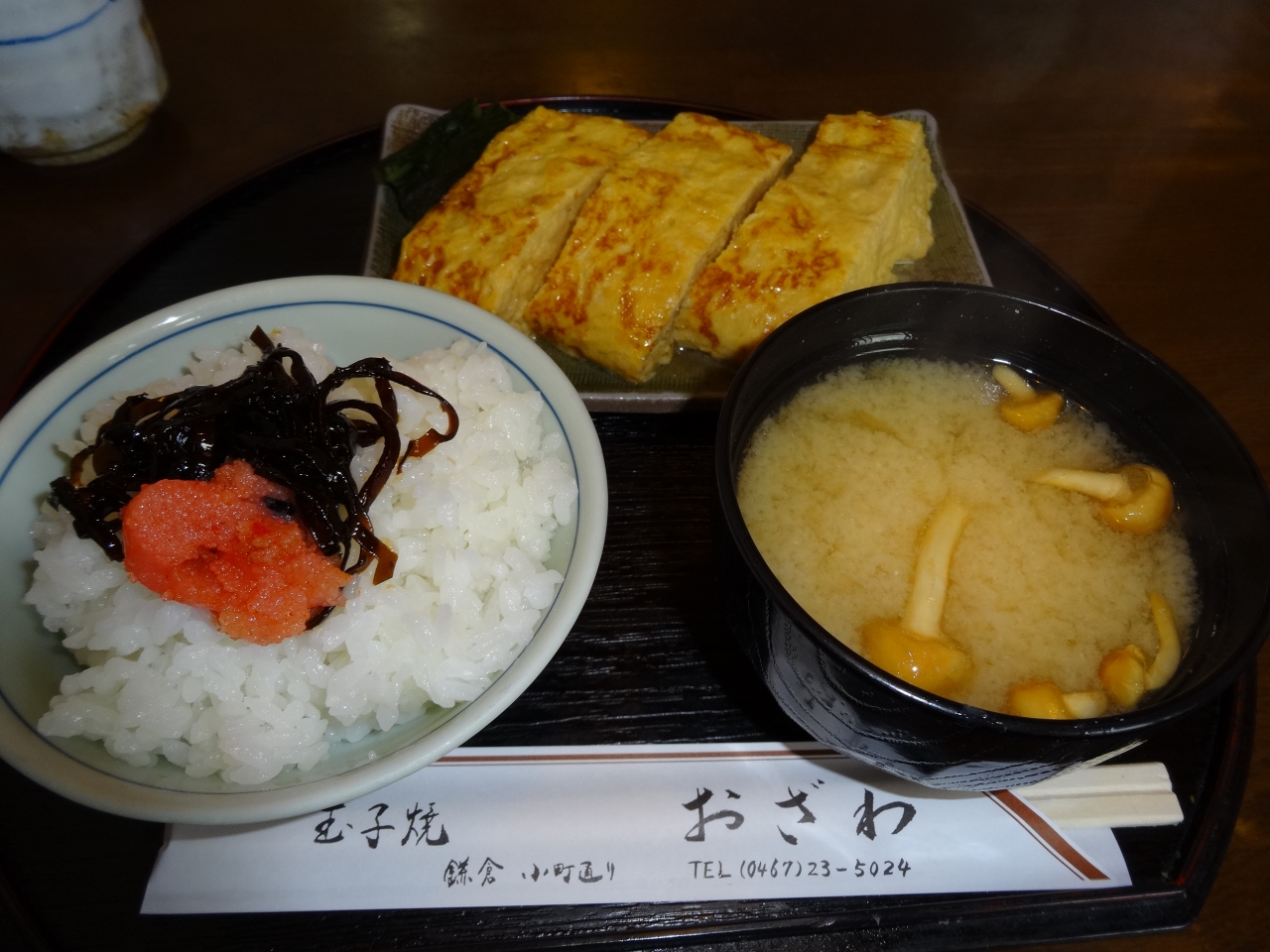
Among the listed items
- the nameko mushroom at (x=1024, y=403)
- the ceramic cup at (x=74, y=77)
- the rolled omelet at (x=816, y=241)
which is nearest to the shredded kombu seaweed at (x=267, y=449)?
the rolled omelet at (x=816, y=241)

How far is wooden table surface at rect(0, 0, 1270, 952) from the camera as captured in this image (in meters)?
2.87

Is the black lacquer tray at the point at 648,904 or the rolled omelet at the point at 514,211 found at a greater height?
the rolled omelet at the point at 514,211

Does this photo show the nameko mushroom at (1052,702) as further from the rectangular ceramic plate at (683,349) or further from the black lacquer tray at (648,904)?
the rectangular ceramic plate at (683,349)

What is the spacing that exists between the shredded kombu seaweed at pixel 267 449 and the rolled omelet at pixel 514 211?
0.83 m

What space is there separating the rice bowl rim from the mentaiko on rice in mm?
64

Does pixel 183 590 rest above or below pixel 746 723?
above

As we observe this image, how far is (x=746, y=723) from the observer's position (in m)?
1.72

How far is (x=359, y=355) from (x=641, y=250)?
0.93m

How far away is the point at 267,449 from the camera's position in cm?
151

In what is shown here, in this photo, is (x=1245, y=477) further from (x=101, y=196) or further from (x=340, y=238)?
(x=101, y=196)

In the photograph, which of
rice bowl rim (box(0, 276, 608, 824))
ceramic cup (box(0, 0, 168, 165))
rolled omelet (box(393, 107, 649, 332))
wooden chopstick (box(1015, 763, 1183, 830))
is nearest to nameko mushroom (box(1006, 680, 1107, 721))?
wooden chopstick (box(1015, 763, 1183, 830))

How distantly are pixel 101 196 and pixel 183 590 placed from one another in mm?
2517

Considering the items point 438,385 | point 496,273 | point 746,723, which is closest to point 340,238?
point 496,273

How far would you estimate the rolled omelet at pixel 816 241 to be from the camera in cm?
232
